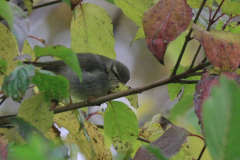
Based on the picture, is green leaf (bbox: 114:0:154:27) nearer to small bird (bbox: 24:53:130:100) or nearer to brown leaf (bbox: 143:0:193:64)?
brown leaf (bbox: 143:0:193:64)

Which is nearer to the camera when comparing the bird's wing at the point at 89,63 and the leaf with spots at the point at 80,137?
the leaf with spots at the point at 80,137

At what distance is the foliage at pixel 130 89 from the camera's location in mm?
268

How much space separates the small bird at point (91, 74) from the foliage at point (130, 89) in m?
0.28

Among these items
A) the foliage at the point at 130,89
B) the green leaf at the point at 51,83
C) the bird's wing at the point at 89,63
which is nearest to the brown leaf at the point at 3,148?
the foliage at the point at 130,89

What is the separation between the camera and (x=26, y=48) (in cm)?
96

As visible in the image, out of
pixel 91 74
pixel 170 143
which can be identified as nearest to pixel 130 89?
pixel 170 143

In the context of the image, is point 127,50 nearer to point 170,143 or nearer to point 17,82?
point 170,143

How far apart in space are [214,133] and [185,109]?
165 centimetres

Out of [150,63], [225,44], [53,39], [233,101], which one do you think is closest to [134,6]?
[225,44]

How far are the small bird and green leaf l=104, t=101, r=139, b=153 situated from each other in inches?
17.1

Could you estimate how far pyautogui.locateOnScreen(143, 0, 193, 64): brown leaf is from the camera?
0.61m

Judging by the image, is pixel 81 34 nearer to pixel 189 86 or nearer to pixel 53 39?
pixel 189 86

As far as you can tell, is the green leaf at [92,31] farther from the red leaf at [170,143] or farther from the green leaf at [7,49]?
the red leaf at [170,143]

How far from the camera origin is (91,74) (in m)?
1.47
